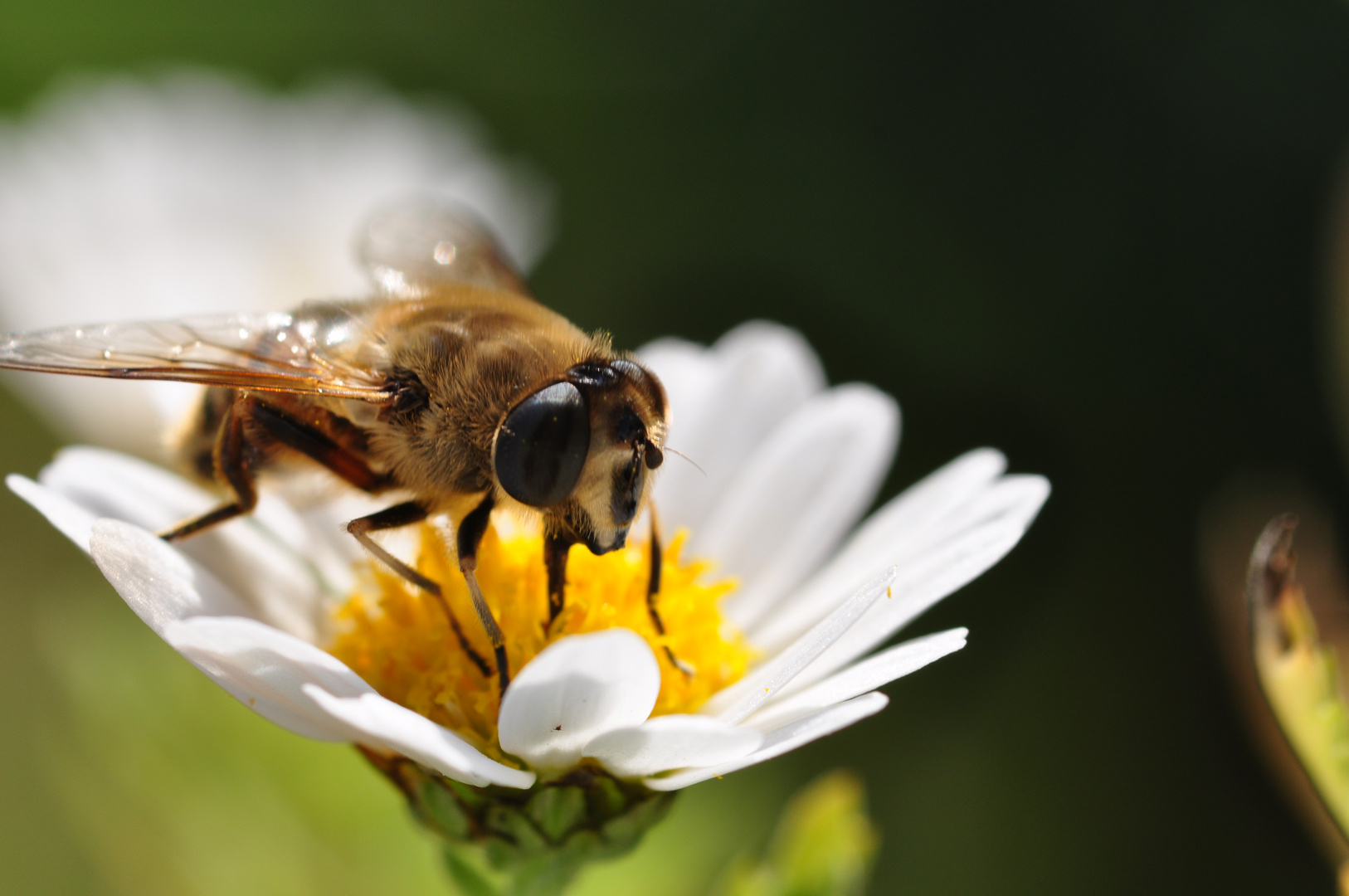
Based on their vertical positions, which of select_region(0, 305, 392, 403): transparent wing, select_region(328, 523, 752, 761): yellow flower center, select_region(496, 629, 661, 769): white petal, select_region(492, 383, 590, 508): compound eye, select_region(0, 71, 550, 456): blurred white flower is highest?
select_region(492, 383, 590, 508): compound eye

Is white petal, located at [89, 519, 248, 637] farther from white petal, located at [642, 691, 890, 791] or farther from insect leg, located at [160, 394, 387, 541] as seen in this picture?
white petal, located at [642, 691, 890, 791]

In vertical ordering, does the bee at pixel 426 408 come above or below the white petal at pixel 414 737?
above

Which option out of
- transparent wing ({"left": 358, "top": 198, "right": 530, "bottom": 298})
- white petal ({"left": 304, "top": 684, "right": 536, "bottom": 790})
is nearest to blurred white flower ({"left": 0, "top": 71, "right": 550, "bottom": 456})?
transparent wing ({"left": 358, "top": 198, "right": 530, "bottom": 298})

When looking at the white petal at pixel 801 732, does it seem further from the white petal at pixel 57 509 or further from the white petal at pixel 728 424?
the white petal at pixel 728 424

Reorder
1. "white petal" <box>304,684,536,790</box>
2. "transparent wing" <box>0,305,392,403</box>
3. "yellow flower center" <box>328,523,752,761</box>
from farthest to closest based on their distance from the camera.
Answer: "yellow flower center" <box>328,523,752,761</box>
"transparent wing" <box>0,305,392,403</box>
"white petal" <box>304,684,536,790</box>

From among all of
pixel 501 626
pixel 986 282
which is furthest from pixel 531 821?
pixel 986 282

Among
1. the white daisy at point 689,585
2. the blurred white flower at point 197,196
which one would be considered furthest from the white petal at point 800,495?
the blurred white flower at point 197,196

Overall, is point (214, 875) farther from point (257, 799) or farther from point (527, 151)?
point (527, 151)
